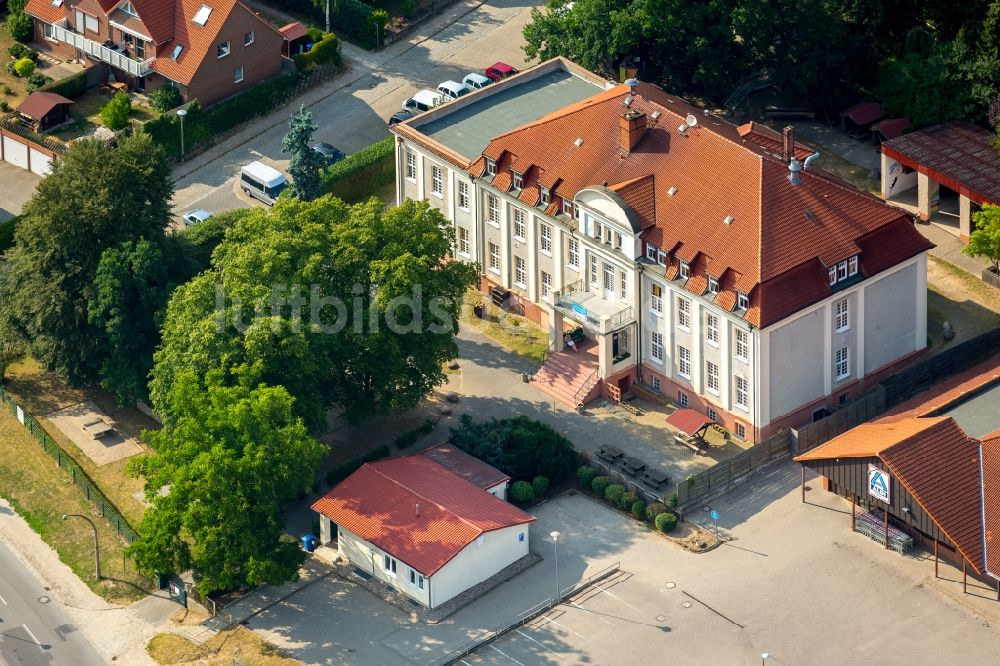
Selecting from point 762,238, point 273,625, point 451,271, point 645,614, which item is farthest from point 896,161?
point 273,625

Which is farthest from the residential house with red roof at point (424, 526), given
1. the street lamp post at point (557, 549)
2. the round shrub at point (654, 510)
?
the round shrub at point (654, 510)

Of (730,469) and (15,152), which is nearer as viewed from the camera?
(730,469)

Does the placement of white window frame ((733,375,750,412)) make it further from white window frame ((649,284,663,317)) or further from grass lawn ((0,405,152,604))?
grass lawn ((0,405,152,604))

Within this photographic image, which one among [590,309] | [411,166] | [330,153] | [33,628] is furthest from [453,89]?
[33,628]

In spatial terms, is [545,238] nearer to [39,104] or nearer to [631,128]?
[631,128]

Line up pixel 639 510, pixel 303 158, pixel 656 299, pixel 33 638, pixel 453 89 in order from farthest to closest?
pixel 453 89 → pixel 303 158 → pixel 656 299 → pixel 639 510 → pixel 33 638

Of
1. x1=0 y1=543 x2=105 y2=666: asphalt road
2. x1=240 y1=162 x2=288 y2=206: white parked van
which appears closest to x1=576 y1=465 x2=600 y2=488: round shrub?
x1=0 y1=543 x2=105 y2=666: asphalt road
